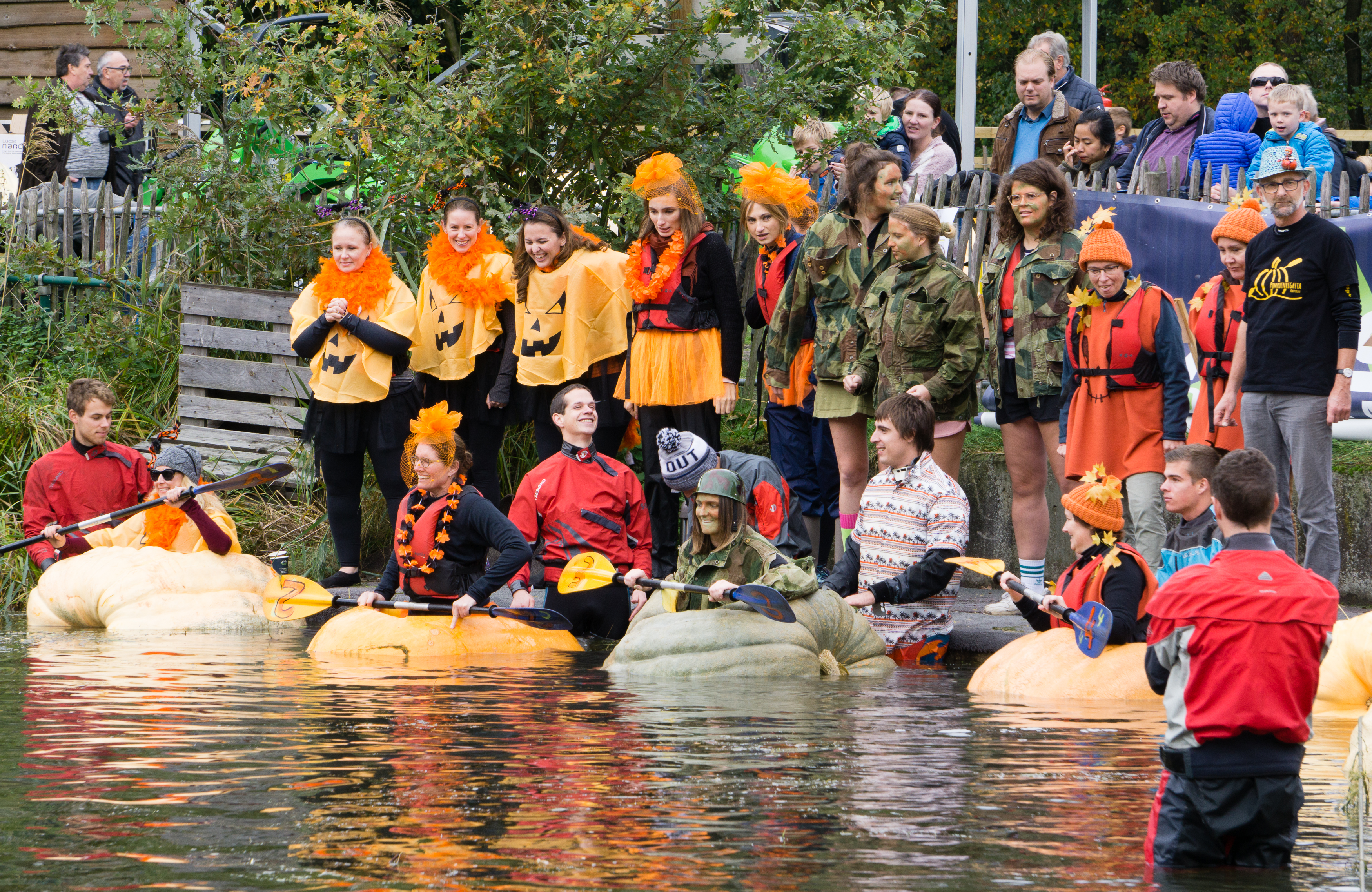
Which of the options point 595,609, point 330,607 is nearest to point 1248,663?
point 595,609

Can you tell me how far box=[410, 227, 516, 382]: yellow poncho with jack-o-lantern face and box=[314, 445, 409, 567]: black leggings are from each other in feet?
1.86

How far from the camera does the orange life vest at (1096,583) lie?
7.30 m

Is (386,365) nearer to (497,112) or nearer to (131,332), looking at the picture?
(497,112)

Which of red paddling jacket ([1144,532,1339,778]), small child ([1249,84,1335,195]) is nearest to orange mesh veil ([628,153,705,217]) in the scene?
small child ([1249,84,1335,195])

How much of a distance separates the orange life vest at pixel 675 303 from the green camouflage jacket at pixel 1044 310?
183cm

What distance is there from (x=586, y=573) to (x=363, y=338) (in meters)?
2.08

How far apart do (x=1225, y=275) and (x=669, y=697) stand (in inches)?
132

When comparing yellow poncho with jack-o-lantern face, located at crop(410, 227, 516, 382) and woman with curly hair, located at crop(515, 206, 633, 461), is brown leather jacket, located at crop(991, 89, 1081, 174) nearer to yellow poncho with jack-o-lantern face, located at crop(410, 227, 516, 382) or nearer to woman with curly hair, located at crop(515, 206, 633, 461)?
woman with curly hair, located at crop(515, 206, 633, 461)

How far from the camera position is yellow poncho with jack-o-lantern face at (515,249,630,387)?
9.86 meters

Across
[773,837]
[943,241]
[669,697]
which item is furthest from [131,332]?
[773,837]

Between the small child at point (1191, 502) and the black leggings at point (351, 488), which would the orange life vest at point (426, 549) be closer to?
the black leggings at point (351, 488)

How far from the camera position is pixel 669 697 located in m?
7.30

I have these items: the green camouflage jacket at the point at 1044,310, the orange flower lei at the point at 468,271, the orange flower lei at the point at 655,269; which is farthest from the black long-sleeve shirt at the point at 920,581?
the orange flower lei at the point at 468,271

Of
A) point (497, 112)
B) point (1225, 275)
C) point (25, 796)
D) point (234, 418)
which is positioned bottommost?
point (25, 796)
